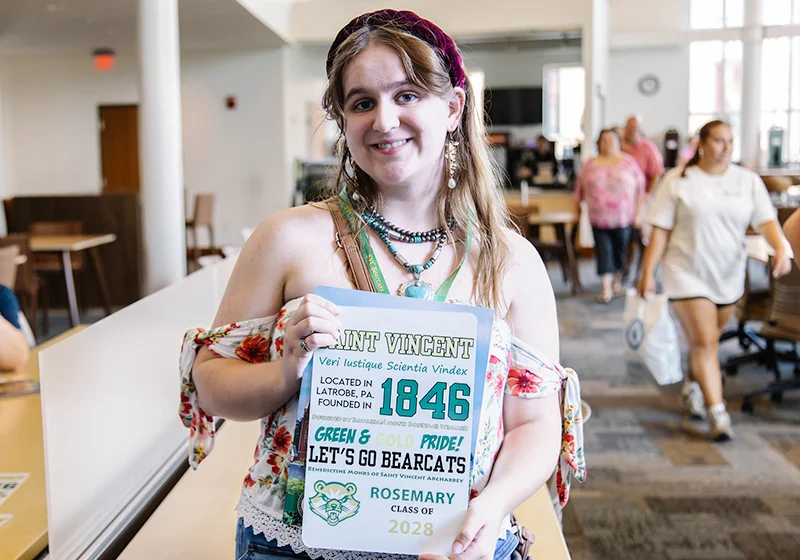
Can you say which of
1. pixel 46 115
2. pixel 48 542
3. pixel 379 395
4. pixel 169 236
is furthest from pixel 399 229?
pixel 46 115

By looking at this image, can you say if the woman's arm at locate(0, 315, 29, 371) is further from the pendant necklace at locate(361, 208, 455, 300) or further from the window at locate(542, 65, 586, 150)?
the window at locate(542, 65, 586, 150)

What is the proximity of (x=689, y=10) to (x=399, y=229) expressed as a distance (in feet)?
58.2

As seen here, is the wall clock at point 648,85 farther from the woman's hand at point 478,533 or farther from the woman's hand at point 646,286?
the woman's hand at point 478,533

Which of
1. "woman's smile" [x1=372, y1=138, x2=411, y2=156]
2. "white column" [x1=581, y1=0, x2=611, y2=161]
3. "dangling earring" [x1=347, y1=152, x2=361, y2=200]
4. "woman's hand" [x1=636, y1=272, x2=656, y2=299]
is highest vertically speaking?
"white column" [x1=581, y1=0, x2=611, y2=161]

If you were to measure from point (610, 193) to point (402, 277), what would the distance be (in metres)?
6.80

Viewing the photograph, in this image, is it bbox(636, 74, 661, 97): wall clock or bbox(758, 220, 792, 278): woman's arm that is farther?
bbox(636, 74, 661, 97): wall clock

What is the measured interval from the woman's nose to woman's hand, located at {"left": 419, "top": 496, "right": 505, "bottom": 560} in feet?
1.79

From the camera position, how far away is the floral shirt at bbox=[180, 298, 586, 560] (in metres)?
1.25

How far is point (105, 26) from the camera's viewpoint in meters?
10.1

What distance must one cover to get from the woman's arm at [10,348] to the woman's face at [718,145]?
10.5 feet

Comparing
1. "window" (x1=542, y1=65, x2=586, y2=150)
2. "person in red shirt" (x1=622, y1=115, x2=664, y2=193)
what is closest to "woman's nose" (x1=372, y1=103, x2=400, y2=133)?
"person in red shirt" (x1=622, y1=115, x2=664, y2=193)

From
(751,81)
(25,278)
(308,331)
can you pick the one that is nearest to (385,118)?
(308,331)

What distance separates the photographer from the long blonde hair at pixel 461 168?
1246mm

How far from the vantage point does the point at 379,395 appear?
118 cm
